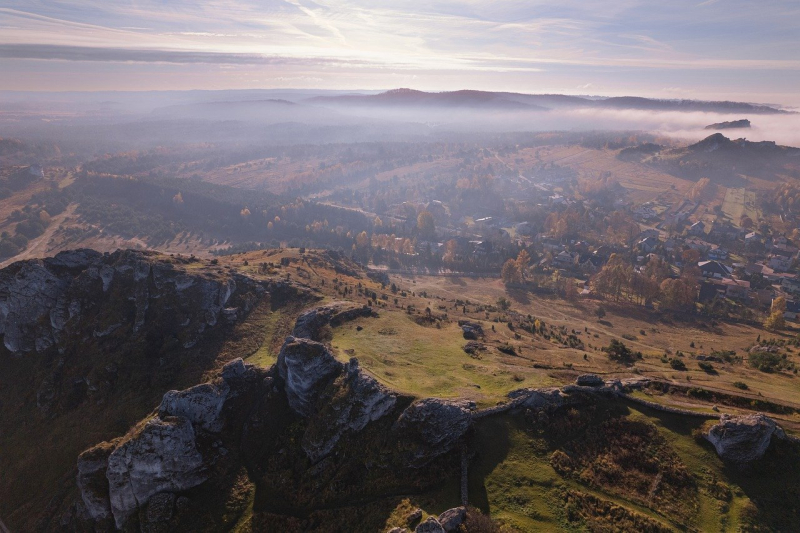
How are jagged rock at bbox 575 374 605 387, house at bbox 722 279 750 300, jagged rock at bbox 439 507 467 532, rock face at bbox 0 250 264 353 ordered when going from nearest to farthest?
jagged rock at bbox 439 507 467 532
jagged rock at bbox 575 374 605 387
rock face at bbox 0 250 264 353
house at bbox 722 279 750 300

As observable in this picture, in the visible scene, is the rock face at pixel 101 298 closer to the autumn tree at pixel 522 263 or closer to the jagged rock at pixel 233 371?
the jagged rock at pixel 233 371

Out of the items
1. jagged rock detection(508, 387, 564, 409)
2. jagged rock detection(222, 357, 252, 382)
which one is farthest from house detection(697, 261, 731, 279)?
jagged rock detection(222, 357, 252, 382)

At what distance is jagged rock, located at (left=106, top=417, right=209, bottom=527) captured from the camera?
1811 inches

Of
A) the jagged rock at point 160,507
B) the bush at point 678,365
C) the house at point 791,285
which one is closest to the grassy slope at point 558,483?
the bush at point 678,365

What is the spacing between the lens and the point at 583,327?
122062mm

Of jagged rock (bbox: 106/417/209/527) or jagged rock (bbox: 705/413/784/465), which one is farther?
jagged rock (bbox: 106/417/209/527)

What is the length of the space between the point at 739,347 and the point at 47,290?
164458 millimetres

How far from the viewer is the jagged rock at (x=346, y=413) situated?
47219 mm

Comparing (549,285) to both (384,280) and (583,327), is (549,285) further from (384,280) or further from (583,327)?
(384,280)

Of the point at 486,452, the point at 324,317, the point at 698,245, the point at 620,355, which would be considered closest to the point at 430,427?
the point at 486,452

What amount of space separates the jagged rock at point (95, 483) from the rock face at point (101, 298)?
25.5 m

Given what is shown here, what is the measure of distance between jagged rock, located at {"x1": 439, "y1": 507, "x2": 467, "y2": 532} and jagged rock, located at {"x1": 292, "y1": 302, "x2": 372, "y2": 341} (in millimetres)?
41876

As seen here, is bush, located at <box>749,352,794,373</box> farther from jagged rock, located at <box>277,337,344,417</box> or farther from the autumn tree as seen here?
the autumn tree

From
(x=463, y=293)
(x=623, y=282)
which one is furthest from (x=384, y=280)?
(x=623, y=282)
